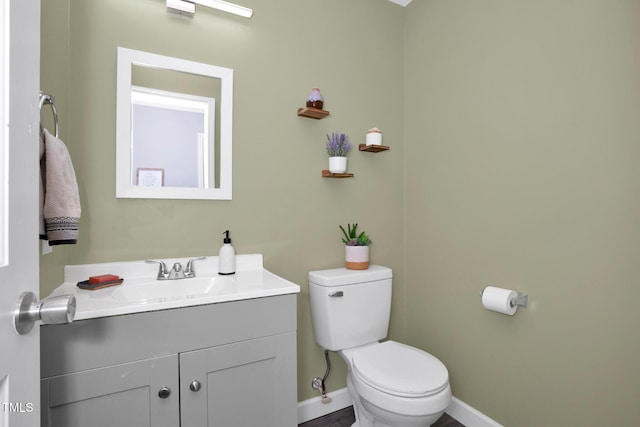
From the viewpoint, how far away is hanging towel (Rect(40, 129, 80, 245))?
35.4 inches

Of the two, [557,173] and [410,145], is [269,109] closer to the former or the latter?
[410,145]

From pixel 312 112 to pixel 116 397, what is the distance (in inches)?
57.9

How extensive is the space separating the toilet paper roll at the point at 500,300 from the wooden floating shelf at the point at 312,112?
121cm

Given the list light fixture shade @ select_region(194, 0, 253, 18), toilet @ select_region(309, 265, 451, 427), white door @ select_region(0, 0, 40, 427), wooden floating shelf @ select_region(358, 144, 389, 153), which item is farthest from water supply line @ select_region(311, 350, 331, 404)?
light fixture shade @ select_region(194, 0, 253, 18)

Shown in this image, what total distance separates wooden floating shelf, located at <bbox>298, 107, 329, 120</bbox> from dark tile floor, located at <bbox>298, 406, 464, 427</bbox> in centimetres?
168

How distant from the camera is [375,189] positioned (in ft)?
6.76

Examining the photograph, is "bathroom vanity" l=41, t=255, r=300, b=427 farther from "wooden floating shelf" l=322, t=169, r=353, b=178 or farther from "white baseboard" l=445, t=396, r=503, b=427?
"white baseboard" l=445, t=396, r=503, b=427

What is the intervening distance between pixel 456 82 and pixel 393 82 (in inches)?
17.8

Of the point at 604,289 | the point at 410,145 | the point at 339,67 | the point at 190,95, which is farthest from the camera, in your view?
the point at 410,145

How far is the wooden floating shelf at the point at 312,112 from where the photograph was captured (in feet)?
5.74

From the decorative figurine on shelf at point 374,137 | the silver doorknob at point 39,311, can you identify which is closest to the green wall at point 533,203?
the decorative figurine on shelf at point 374,137

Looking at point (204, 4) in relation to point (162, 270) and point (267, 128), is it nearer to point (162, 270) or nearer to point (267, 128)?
point (267, 128)

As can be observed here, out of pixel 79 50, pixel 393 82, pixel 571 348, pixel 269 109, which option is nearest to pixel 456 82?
pixel 393 82

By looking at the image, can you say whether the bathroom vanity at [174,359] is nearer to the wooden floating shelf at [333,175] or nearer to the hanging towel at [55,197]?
the hanging towel at [55,197]
